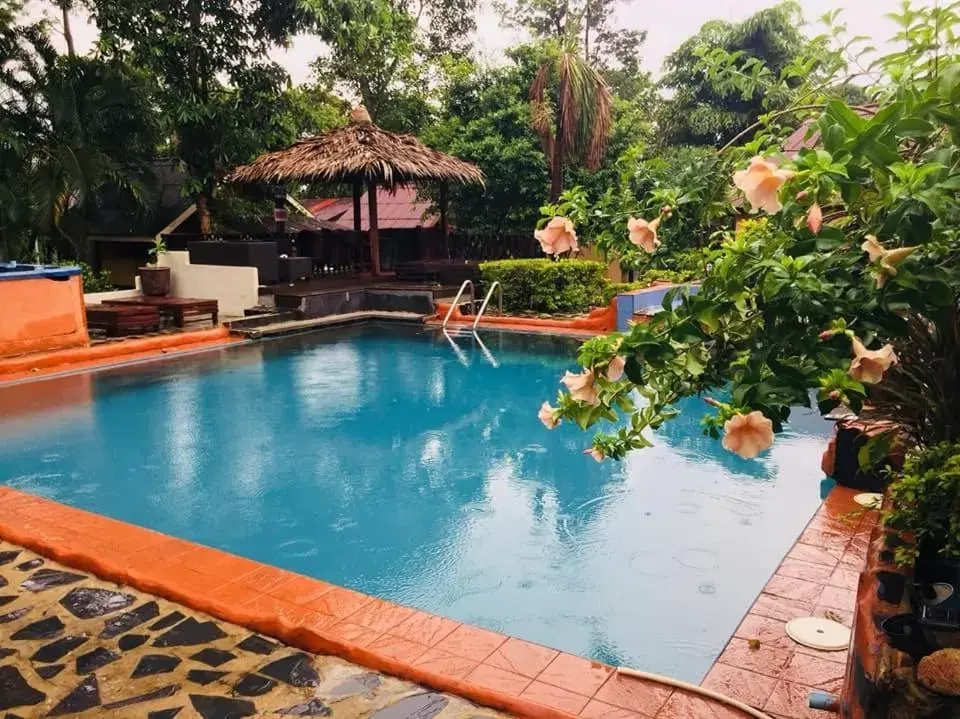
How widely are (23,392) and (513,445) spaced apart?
16.9ft

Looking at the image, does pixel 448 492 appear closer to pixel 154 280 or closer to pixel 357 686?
pixel 357 686

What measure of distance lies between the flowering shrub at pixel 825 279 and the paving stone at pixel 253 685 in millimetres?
1753

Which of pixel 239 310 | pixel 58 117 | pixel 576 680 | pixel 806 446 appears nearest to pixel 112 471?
pixel 576 680

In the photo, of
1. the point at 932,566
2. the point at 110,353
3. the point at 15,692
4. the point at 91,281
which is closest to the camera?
the point at 932,566

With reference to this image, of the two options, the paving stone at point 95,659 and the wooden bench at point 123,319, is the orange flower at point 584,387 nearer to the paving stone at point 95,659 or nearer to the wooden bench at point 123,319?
the paving stone at point 95,659

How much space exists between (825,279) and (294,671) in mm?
2331

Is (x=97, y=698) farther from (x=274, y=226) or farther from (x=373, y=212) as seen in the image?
(x=274, y=226)

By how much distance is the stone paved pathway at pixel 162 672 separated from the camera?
278 cm

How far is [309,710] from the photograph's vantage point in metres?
2.76

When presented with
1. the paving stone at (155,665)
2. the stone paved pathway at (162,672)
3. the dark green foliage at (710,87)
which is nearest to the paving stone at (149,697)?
the stone paved pathway at (162,672)

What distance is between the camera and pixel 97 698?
286 centimetres

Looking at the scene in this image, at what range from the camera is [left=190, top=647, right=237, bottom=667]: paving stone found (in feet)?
10.1

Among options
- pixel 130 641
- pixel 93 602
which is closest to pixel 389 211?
pixel 93 602

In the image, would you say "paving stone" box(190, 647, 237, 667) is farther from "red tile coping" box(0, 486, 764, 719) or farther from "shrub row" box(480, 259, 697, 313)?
"shrub row" box(480, 259, 697, 313)
